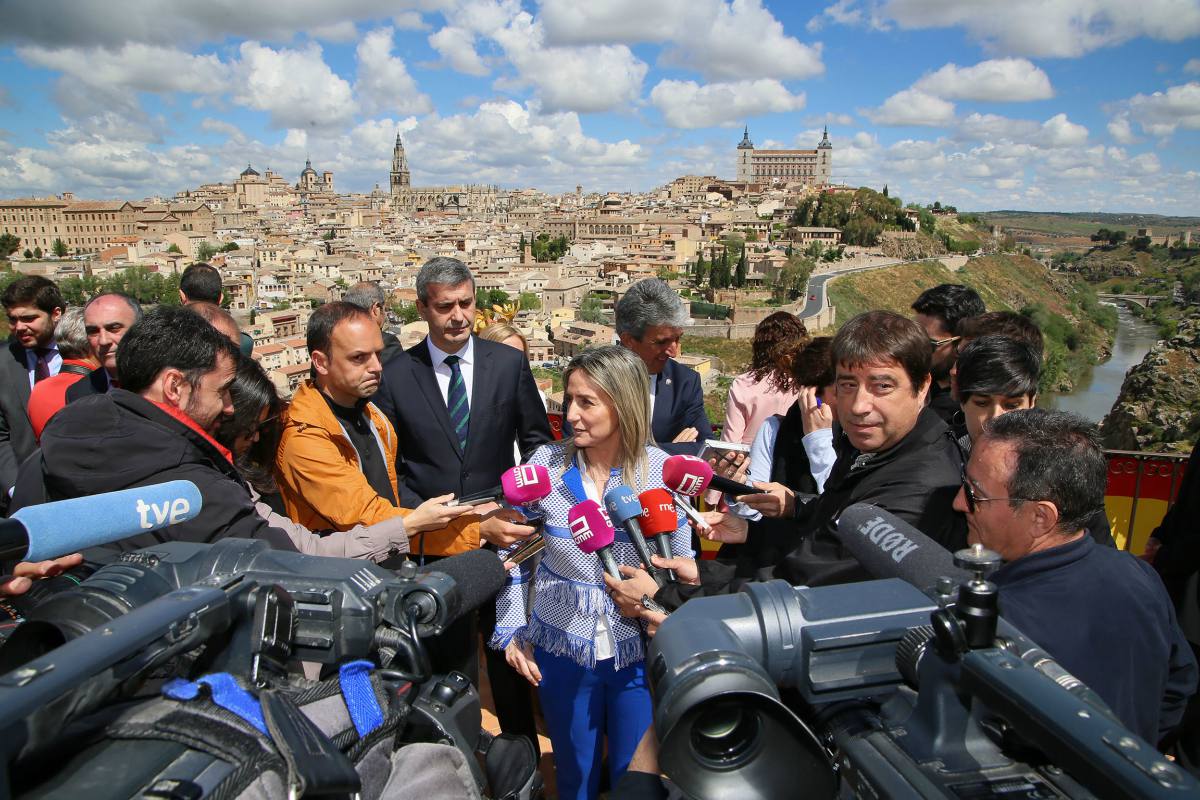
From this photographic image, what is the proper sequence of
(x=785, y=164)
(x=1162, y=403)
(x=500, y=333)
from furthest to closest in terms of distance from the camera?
1. (x=785, y=164)
2. (x=1162, y=403)
3. (x=500, y=333)

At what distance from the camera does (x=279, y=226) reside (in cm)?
9144

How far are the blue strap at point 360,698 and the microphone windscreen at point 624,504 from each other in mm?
1046

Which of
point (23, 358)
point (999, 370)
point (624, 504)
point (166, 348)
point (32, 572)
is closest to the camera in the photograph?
point (32, 572)

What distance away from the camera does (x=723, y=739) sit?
934mm

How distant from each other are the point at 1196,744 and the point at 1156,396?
40.8 ft

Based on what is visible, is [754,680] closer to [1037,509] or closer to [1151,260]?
[1037,509]

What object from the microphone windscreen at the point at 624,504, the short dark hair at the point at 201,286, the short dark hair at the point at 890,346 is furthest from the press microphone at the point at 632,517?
the short dark hair at the point at 201,286

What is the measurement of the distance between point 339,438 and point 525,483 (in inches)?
29.5

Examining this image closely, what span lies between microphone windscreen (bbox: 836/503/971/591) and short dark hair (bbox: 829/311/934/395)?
689mm

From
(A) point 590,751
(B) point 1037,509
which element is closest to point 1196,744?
(B) point 1037,509

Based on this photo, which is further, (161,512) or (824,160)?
(824,160)

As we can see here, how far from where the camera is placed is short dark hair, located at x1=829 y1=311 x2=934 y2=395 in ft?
6.15

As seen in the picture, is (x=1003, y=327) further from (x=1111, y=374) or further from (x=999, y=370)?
(x=1111, y=374)

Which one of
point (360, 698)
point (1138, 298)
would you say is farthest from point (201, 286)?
point (1138, 298)
